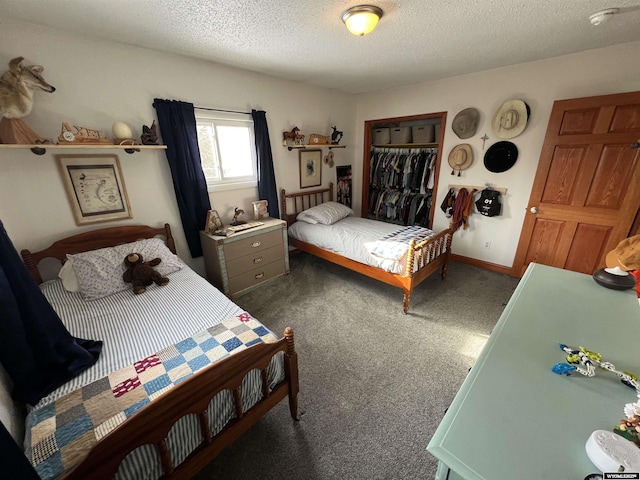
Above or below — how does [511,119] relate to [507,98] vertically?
below

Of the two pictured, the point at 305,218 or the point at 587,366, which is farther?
the point at 305,218

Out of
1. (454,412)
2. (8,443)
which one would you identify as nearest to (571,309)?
(454,412)

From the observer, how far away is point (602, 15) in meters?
1.68

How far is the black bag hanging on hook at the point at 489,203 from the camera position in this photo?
313 centimetres

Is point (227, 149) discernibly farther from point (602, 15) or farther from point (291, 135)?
point (602, 15)

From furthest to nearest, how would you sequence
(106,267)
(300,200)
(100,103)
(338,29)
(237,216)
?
1. (300,200)
2. (237,216)
3. (100,103)
4. (106,267)
5. (338,29)

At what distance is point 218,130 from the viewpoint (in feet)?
9.41

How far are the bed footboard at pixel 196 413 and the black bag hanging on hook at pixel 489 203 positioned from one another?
3.04 metres

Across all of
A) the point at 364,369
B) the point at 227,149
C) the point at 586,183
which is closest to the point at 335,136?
the point at 227,149

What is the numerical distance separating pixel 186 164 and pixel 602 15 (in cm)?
339

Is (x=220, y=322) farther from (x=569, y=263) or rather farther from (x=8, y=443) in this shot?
(x=569, y=263)

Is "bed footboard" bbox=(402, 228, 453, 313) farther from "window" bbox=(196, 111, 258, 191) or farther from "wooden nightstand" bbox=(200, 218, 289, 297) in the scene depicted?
"window" bbox=(196, 111, 258, 191)

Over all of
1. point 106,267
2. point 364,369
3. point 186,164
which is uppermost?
point 186,164

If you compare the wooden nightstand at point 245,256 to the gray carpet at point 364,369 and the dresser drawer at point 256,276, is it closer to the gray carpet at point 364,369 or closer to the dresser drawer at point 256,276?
the dresser drawer at point 256,276
